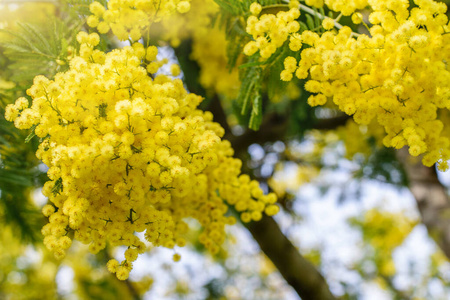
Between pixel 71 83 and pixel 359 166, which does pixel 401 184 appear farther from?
pixel 71 83

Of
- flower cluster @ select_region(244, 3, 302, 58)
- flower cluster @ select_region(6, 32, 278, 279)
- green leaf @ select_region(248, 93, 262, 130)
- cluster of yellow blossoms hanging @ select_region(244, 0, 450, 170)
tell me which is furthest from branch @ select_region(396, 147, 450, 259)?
flower cluster @ select_region(6, 32, 278, 279)

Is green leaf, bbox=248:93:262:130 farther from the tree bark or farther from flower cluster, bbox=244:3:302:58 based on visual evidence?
the tree bark

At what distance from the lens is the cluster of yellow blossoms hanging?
147cm

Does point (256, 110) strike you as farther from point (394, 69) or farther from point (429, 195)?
point (429, 195)

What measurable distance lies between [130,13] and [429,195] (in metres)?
4.59

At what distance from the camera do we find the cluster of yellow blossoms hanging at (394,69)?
4.83 ft

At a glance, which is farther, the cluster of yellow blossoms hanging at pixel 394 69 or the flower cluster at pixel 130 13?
the flower cluster at pixel 130 13

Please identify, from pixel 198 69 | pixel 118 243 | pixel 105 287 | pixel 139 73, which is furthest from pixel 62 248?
pixel 105 287

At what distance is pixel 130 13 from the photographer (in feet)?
5.57

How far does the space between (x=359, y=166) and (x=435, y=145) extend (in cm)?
421

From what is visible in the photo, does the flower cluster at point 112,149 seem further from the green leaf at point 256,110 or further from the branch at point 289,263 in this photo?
the branch at point 289,263

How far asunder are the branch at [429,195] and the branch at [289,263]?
202cm

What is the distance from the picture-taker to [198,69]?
13.7 ft

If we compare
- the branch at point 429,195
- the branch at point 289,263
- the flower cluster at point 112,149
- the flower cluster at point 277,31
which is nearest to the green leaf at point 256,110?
the flower cluster at point 277,31
